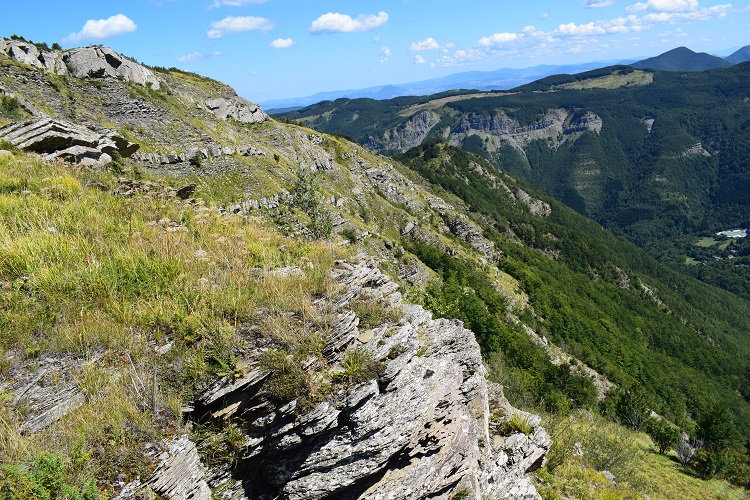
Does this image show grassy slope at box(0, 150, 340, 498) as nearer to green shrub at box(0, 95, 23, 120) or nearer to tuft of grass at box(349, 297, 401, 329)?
tuft of grass at box(349, 297, 401, 329)

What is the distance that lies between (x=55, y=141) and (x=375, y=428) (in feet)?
53.1

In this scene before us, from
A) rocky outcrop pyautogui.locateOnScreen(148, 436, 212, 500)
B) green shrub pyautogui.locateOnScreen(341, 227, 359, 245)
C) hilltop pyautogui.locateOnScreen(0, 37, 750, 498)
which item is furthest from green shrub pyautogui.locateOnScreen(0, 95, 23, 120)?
rocky outcrop pyautogui.locateOnScreen(148, 436, 212, 500)

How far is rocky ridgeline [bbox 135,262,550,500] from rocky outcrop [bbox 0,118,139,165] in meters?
12.3

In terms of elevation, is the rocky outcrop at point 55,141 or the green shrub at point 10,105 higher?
the green shrub at point 10,105

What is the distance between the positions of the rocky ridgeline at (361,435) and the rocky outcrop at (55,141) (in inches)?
485

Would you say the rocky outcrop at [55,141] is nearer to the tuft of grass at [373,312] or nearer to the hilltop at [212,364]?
the hilltop at [212,364]

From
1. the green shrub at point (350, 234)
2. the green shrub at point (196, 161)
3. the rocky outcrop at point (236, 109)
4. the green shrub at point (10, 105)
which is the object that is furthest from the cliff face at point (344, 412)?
the rocky outcrop at point (236, 109)

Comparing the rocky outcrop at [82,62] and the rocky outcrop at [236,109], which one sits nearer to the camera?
the rocky outcrop at [82,62]

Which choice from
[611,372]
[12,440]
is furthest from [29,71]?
[611,372]

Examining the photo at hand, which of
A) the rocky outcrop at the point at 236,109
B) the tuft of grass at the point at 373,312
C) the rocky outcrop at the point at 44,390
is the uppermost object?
the rocky outcrop at the point at 236,109

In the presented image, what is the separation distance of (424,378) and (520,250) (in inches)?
4334

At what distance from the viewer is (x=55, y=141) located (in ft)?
46.4

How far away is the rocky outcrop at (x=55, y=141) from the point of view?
13531 millimetres

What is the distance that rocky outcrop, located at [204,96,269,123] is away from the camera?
5312 cm
